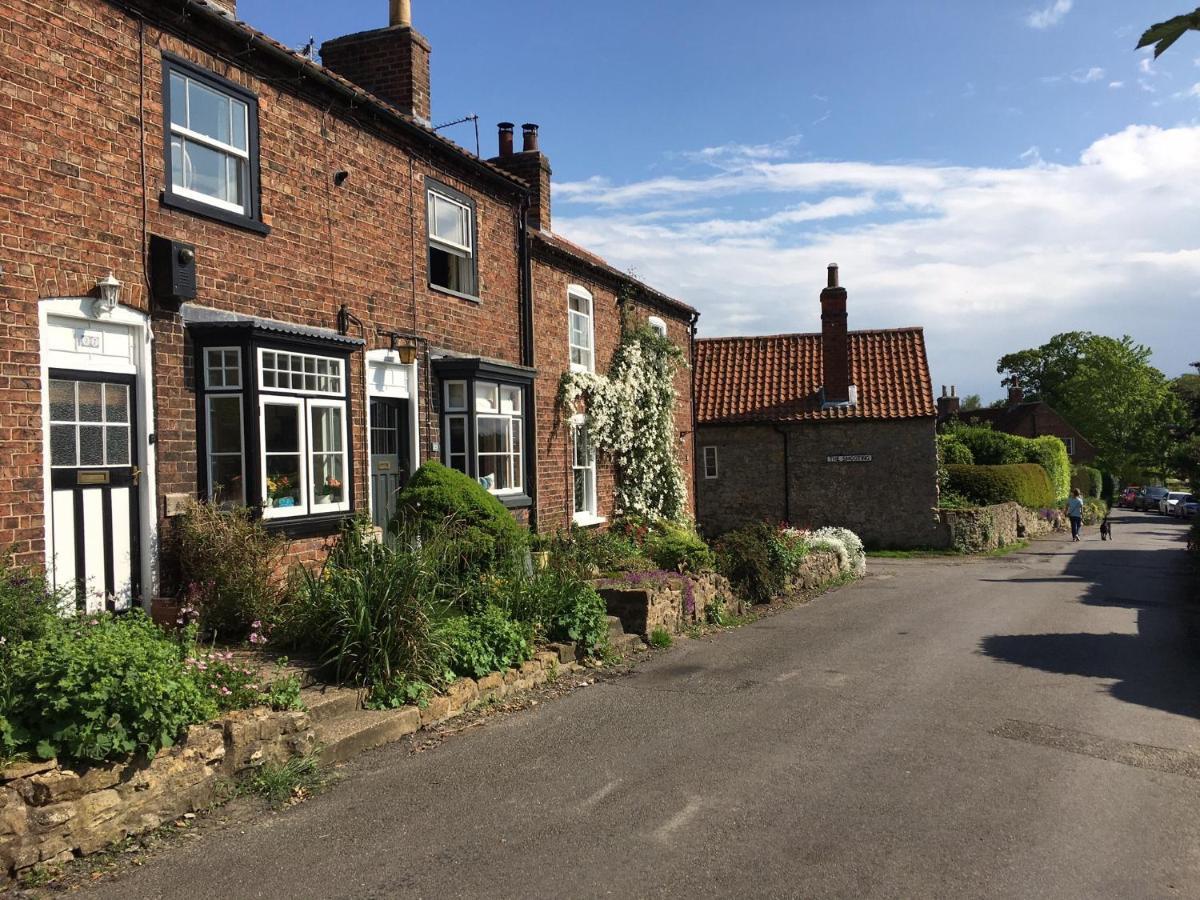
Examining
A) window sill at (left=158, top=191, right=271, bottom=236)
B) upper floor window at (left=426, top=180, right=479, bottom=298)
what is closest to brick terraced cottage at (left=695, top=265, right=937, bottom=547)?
upper floor window at (left=426, top=180, right=479, bottom=298)

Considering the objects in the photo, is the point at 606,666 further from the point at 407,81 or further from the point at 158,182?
the point at 407,81

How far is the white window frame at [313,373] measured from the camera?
32.6ft

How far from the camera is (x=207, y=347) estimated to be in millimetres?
9578

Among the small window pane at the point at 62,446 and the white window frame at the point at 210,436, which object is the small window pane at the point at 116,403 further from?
the white window frame at the point at 210,436

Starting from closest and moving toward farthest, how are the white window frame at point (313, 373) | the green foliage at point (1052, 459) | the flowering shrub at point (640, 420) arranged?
the white window frame at point (313, 373) → the flowering shrub at point (640, 420) → the green foliage at point (1052, 459)

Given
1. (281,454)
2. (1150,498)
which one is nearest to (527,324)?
(281,454)

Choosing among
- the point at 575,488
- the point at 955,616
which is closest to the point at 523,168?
the point at 575,488

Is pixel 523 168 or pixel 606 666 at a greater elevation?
pixel 523 168

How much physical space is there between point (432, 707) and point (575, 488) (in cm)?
1048

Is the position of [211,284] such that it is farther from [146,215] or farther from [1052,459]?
[1052,459]

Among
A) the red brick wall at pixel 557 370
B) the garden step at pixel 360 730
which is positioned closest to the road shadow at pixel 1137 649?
the garden step at pixel 360 730

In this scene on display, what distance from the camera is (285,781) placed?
6.32m

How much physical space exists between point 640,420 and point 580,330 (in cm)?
280

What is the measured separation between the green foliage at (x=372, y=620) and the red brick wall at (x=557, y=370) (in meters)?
7.99
